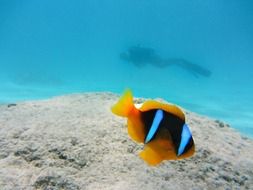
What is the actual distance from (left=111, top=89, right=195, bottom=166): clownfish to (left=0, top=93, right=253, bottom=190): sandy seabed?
793mm

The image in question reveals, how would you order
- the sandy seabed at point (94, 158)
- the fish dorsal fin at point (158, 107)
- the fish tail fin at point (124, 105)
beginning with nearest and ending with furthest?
the fish tail fin at point (124, 105) < the fish dorsal fin at point (158, 107) < the sandy seabed at point (94, 158)

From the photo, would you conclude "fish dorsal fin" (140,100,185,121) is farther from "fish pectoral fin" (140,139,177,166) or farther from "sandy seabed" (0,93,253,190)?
"sandy seabed" (0,93,253,190)

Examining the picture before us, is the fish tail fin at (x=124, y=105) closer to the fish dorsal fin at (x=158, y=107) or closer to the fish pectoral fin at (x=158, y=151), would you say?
the fish dorsal fin at (x=158, y=107)

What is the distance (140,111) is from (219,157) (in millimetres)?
1667

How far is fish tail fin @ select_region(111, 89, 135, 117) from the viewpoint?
1.76 meters

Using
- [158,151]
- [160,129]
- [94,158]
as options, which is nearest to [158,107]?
[160,129]

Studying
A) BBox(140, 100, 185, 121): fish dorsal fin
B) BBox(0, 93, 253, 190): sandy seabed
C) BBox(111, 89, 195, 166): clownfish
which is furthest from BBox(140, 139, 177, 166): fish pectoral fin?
BBox(0, 93, 253, 190): sandy seabed

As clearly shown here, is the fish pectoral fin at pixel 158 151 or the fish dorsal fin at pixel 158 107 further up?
the fish dorsal fin at pixel 158 107

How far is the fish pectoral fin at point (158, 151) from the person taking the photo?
6.18 ft

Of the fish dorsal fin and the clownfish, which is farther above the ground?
the fish dorsal fin

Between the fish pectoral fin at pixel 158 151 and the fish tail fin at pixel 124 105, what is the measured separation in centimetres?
24

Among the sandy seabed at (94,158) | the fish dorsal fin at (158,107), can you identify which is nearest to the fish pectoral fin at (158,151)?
the fish dorsal fin at (158,107)

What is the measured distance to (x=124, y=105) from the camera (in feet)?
5.87

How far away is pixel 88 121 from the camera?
344cm
